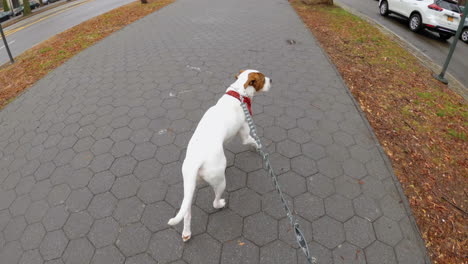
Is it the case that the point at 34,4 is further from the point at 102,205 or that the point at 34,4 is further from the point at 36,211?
the point at 102,205

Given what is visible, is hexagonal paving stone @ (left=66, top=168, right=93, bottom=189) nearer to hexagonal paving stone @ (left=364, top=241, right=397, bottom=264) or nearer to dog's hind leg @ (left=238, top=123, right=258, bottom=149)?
dog's hind leg @ (left=238, top=123, right=258, bottom=149)

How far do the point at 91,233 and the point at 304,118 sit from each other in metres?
3.95

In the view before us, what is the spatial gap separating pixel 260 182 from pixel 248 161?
1.55ft

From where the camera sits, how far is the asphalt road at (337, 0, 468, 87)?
8.48m

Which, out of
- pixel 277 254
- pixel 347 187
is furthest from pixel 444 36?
pixel 277 254

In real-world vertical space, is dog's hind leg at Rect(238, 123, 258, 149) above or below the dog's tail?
below

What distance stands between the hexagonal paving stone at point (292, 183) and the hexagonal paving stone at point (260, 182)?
0.17 metres

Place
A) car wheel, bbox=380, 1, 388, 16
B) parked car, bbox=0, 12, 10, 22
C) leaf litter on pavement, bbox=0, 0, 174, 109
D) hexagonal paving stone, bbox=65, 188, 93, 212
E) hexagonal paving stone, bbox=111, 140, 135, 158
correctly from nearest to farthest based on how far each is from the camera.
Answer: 1. hexagonal paving stone, bbox=65, 188, 93, 212
2. hexagonal paving stone, bbox=111, 140, 135, 158
3. leaf litter on pavement, bbox=0, 0, 174, 109
4. car wheel, bbox=380, 1, 388, 16
5. parked car, bbox=0, 12, 10, 22

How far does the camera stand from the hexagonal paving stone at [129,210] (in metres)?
3.32

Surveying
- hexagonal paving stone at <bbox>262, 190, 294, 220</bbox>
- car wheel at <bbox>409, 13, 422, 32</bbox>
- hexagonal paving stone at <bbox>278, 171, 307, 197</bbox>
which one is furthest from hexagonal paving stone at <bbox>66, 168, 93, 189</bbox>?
car wheel at <bbox>409, 13, 422, 32</bbox>

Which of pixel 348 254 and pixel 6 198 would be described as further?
pixel 6 198

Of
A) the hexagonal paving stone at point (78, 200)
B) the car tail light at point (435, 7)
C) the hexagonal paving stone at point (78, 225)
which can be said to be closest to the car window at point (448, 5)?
the car tail light at point (435, 7)

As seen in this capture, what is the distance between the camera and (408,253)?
2.89m

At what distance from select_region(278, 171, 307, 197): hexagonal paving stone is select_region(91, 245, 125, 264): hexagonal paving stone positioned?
218 cm
